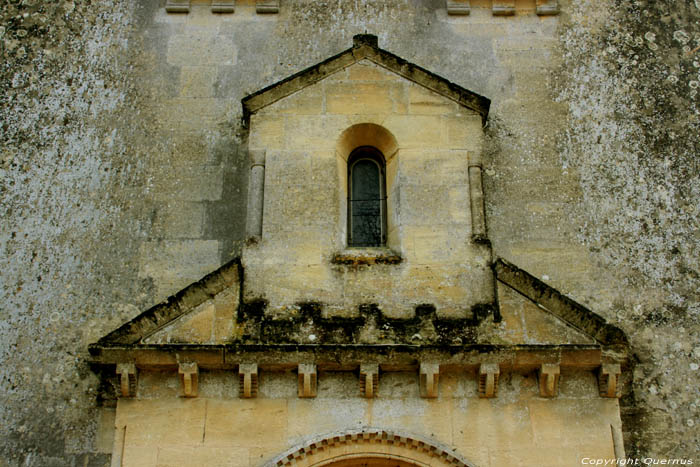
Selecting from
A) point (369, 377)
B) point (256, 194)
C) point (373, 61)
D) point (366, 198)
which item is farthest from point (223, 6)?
point (369, 377)

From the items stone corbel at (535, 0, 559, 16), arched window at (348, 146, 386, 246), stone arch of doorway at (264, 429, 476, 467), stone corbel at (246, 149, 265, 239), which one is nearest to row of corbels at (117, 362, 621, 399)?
stone arch of doorway at (264, 429, 476, 467)

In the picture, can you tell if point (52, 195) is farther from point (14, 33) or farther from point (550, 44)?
point (550, 44)

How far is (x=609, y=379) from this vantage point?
9117 millimetres

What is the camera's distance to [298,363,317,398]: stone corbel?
900 cm

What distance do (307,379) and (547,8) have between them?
626 centimetres

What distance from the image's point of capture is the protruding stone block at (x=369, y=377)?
9.01 meters

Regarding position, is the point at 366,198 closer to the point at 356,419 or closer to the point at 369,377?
the point at 369,377

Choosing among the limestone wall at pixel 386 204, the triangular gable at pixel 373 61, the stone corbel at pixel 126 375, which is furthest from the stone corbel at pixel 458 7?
the stone corbel at pixel 126 375

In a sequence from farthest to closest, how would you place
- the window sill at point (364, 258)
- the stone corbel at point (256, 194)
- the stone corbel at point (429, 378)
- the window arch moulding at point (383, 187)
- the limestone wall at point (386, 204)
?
the stone corbel at point (256, 194) → the window arch moulding at point (383, 187) → the window sill at point (364, 258) → the limestone wall at point (386, 204) → the stone corbel at point (429, 378)

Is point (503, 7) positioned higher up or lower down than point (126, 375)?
higher up

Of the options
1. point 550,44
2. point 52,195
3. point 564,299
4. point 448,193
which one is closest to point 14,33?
point 52,195

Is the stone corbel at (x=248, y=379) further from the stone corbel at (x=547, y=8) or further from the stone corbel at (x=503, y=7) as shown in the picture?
the stone corbel at (x=547, y=8)

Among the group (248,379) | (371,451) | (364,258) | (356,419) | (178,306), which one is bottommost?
(371,451)

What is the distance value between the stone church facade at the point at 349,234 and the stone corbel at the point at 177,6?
0.36ft
